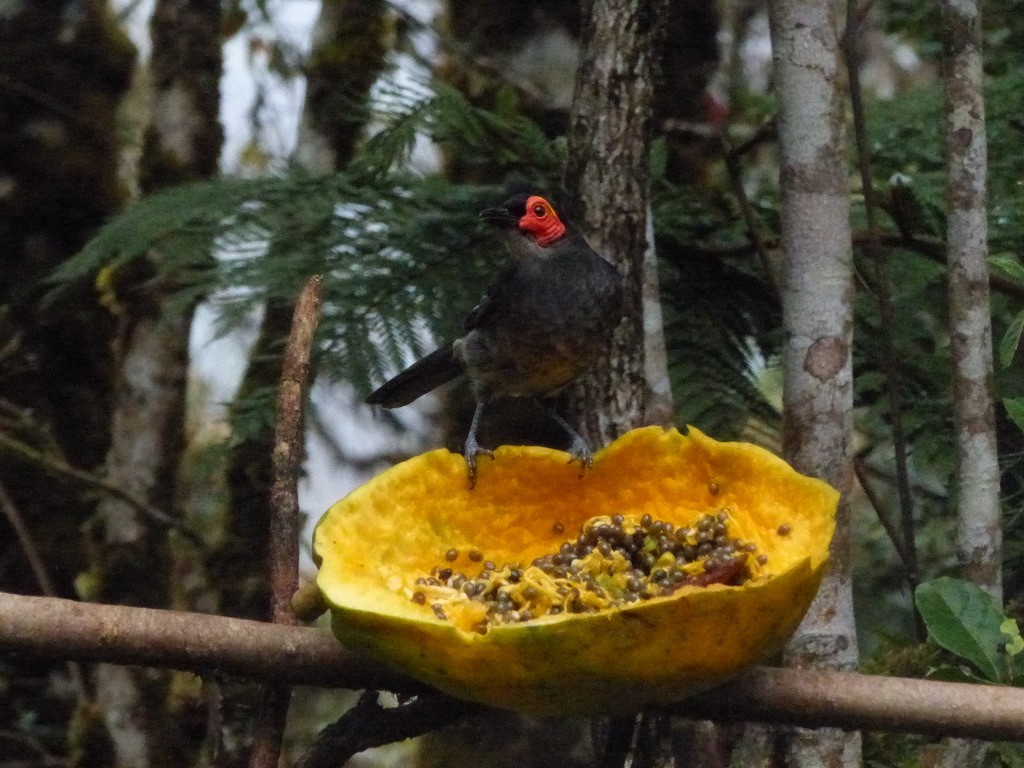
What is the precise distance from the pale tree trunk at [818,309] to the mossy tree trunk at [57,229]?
2296 mm

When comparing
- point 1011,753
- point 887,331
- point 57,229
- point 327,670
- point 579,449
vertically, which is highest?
point 57,229

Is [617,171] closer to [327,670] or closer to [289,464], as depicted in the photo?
[289,464]

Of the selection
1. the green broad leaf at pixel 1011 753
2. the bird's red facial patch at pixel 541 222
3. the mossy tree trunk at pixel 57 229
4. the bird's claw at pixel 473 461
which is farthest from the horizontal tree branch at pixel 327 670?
the mossy tree trunk at pixel 57 229

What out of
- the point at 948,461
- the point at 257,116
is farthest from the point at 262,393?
the point at 257,116

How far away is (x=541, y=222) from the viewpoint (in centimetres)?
226

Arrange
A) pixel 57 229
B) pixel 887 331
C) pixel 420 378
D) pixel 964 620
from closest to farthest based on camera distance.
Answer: pixel 964 620, pixel 887 331, pixel 420 378, pixel 57 229

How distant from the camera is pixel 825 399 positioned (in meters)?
1.94

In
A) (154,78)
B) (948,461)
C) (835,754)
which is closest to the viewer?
(835,754)

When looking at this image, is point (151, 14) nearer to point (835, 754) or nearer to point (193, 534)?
point (193, 534)

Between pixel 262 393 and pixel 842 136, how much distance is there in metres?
1.33

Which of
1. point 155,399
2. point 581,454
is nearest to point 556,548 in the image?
point 581,454

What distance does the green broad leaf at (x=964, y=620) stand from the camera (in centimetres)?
165

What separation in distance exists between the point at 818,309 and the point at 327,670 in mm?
→ 922

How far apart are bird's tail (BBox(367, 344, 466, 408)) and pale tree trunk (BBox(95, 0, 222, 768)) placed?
922mm
